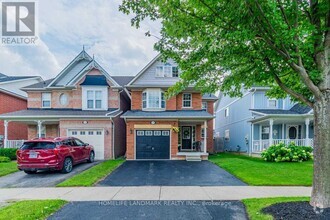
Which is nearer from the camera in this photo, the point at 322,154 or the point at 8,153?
the point at 322,154

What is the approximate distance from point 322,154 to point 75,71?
2044 cm

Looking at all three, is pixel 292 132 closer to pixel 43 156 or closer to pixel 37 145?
pixel 43 156

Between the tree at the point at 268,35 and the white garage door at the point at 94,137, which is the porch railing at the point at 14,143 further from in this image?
the tree at the point at 268,35

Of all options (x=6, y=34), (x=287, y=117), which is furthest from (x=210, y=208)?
(x=6, y=34)

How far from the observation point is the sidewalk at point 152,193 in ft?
23.1

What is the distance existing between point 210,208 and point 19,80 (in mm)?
25530

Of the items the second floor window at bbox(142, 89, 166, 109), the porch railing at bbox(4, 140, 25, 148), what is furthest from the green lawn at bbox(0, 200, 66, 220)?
the porch railing at bbox(4, 140, 25, 148)

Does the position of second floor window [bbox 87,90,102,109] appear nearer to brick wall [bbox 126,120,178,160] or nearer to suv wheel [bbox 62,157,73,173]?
brick wall [bbox 126,120,178,160]

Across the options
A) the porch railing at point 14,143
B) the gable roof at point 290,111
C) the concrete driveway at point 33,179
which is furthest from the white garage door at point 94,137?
the gable roof at point 290,111

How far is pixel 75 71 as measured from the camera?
20797 mm

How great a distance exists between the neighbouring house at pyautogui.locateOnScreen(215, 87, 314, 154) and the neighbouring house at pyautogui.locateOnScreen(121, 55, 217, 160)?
15.3 ft

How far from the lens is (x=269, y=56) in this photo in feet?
18.5

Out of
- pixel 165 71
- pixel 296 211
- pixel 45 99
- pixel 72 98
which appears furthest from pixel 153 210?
pixel 45 99

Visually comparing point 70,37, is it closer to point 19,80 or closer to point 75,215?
point 19,80
